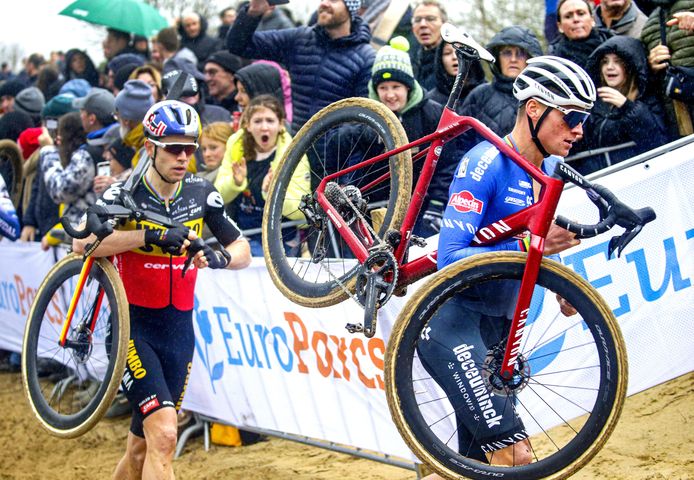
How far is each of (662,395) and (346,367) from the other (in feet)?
8.52

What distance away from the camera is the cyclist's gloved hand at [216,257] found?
19.1 feet

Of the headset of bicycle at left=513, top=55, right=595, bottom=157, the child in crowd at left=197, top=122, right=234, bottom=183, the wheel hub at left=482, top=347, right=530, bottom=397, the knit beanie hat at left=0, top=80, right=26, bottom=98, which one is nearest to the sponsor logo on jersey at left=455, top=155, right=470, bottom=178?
the headset of bicycle at left=513, top=55, right=595, bottom=157

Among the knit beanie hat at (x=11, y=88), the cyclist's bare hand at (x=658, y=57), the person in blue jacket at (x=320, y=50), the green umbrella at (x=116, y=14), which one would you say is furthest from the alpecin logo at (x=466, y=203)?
the knit beanie hat at (x=11, y=88)

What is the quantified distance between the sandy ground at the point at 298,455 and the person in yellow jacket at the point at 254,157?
1.78 m

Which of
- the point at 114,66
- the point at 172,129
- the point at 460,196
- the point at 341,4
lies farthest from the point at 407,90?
the point at 114,66

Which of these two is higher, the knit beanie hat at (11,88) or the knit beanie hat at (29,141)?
the knit beanie hat at (11,88)

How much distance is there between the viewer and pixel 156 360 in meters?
6.02

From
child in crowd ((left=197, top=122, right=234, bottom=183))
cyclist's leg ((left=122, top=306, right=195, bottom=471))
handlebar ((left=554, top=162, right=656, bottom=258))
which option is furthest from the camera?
child in crowd ((left=197, top=122, right=234, bottom=183))

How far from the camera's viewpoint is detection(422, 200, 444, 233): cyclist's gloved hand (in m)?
6.61

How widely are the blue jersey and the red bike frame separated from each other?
7 cm

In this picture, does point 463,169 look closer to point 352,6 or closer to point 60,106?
point 352,6

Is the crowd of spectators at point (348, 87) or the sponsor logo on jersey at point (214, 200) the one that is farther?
the crowd of spectators at point (348, 87)

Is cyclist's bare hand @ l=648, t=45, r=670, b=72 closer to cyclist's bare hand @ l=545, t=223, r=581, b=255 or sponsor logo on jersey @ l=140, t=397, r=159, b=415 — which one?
cyclist's bare hand @ l=545, t=223, r=581, b=255

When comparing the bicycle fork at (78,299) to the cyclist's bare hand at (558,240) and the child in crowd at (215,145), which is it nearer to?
the child in crowd at (215,145)
